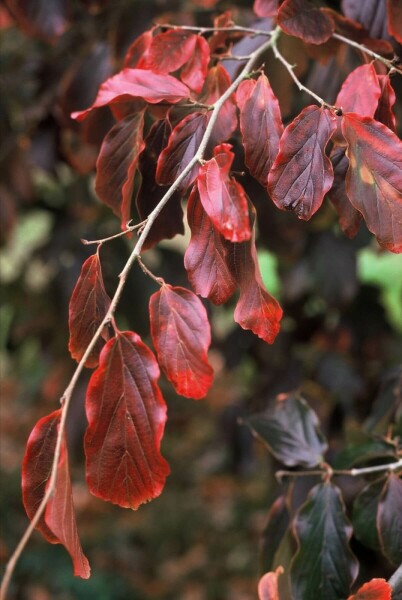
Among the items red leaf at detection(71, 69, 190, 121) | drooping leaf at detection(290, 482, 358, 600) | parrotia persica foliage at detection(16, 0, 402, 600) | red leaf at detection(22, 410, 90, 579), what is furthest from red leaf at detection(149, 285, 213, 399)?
drooping leaf at detection(290, 482, 358, 600)

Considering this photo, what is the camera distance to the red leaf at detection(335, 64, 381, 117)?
78 centimetres

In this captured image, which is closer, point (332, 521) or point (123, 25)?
point (332, 521)

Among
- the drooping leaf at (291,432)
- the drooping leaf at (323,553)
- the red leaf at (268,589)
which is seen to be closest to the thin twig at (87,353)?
the red leaf at (268,589)

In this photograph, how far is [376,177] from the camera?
2.33 feet

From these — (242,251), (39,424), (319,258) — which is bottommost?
(319,258)

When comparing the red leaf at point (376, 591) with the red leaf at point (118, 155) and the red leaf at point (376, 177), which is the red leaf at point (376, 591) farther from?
the red leaf at point (118, 155)

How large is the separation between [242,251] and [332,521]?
1.31 ft

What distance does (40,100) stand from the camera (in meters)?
1.65

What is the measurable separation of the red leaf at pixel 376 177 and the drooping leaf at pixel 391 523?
34cm

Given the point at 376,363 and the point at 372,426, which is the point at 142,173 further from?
the point at 376,363

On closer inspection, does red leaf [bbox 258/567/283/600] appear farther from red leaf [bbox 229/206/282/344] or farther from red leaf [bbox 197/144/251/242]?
red leaf [bbox 197/144/251/242]

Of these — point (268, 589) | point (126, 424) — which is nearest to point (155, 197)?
point (126, 424)

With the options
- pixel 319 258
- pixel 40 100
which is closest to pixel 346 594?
pixel 319 258

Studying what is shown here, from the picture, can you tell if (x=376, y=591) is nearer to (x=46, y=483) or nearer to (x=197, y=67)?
(x=46, y=483)
